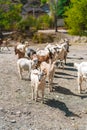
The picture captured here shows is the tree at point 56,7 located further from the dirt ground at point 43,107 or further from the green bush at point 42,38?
the dirt ground at point 43,107

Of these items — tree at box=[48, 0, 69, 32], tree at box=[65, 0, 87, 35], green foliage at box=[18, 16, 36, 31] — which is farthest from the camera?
tree at box=[48, 0, 69, 32]

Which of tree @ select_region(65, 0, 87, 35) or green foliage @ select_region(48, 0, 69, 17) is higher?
tree @ select_region(65, 0, 87, 35)

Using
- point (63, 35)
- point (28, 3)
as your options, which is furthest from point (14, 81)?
point (28, 3)

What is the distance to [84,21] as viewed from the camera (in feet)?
138

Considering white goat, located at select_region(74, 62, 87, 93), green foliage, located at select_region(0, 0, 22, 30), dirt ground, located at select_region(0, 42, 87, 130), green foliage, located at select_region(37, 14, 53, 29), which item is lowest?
green foliage, located at select_region(37, 14, 53, 29)

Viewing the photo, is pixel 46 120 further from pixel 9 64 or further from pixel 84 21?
pixel 84 21

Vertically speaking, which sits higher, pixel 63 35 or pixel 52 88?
pixel 52 88

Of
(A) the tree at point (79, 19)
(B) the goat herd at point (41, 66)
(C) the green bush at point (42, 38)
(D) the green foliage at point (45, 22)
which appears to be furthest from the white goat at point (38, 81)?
(D) the green foliage at point (45, 22)

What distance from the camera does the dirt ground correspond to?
52.5ft

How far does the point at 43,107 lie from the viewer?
17547 mm

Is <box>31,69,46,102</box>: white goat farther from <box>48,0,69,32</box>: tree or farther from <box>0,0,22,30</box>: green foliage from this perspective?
<box>48,0,69,32</box>: tree

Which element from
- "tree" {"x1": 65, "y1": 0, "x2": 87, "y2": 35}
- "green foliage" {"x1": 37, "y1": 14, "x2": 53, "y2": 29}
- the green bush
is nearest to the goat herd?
"tree" {"x1": 65, "y1": 0, "x2": 87, "y2": 35}

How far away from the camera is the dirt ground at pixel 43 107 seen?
1602 centimetres

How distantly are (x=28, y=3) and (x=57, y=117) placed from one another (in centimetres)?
7215
